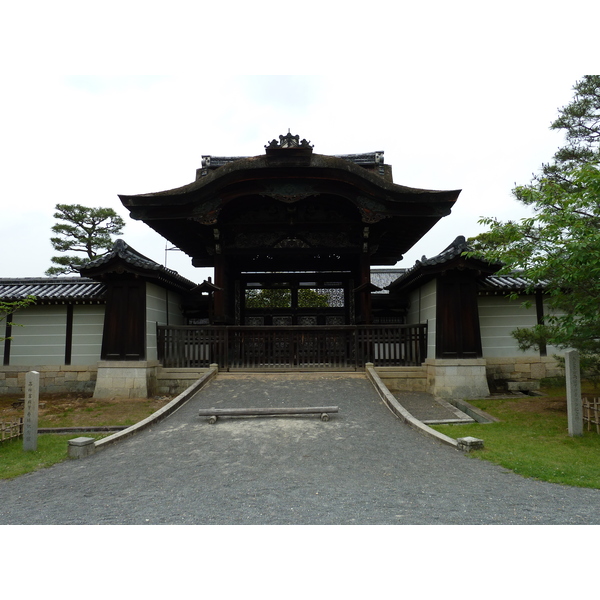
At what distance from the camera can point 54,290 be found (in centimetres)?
1281

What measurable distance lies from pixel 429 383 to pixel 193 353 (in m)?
6.93

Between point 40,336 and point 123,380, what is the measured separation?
13.3ft

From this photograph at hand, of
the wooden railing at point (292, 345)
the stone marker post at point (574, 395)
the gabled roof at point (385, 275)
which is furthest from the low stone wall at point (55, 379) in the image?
the gabled roof at point (385, 275)

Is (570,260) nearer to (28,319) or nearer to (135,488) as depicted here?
(135,488)

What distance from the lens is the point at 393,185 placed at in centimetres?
1166

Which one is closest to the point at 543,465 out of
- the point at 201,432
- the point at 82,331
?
the point at 201,432

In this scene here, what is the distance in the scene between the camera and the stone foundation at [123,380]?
35.4 feet

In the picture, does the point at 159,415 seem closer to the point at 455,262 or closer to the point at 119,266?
the point at 119,266

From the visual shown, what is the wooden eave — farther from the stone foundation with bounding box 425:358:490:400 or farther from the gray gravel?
the gray gravel

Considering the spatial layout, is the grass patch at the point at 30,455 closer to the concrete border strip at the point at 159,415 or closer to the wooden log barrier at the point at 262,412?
the concrete border strip at the point at 159,415

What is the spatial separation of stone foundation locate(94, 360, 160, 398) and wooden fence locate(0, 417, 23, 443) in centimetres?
304

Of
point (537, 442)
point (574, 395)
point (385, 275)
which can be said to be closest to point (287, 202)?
point (574, 395)

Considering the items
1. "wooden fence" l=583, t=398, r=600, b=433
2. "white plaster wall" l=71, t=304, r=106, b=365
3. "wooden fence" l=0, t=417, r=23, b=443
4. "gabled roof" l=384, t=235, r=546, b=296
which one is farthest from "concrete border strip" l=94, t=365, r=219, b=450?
"wooden fence" l=583, t=398, r=600, b=433

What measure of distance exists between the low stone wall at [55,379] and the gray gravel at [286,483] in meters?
6.19
